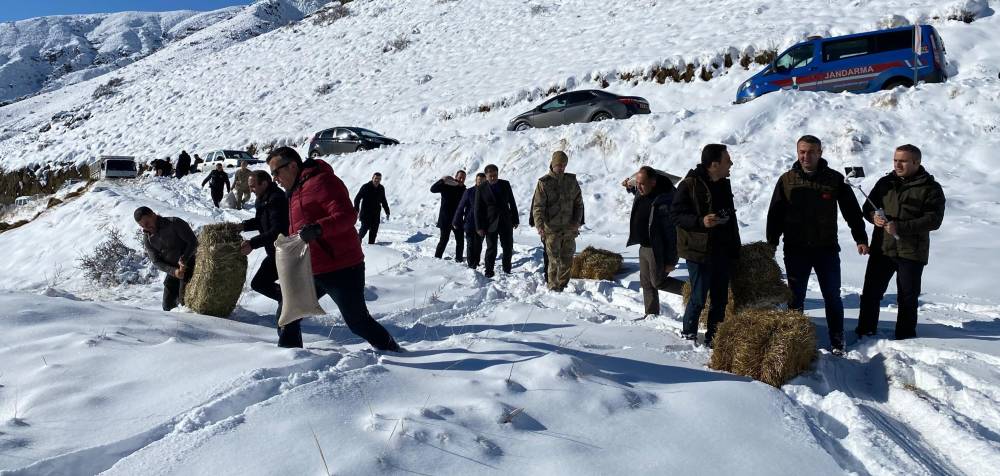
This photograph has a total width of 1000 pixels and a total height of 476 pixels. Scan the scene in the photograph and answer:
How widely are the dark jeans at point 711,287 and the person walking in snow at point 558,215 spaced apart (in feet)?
7.79

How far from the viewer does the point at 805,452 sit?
9.27 feet

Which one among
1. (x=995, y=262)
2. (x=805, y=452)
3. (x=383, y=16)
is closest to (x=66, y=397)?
(x=805, y=452)

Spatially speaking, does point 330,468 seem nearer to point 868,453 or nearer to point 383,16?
point 868,453

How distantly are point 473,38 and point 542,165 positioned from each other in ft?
70.7

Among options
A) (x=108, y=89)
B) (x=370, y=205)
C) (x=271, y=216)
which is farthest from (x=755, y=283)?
(x=108, y=89)

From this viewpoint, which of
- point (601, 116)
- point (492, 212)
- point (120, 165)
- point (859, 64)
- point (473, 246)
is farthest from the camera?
point (120, 165)

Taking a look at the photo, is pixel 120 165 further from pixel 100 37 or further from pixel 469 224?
pixel 100 37

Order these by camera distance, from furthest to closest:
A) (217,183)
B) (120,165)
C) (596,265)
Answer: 1. (120,165)
2. (217,183)
3. (596,265)


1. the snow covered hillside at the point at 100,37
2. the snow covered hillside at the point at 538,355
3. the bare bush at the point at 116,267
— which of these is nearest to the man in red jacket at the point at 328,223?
the snow covered hillside at the point at 538,355

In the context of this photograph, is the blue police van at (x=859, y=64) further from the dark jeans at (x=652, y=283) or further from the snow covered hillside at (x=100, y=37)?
the snow covered hillside at (x=100, y=37)

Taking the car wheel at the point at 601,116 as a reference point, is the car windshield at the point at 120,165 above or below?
below

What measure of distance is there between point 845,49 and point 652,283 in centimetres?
1183

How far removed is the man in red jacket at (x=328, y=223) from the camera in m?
3.97

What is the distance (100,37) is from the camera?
351 ft
